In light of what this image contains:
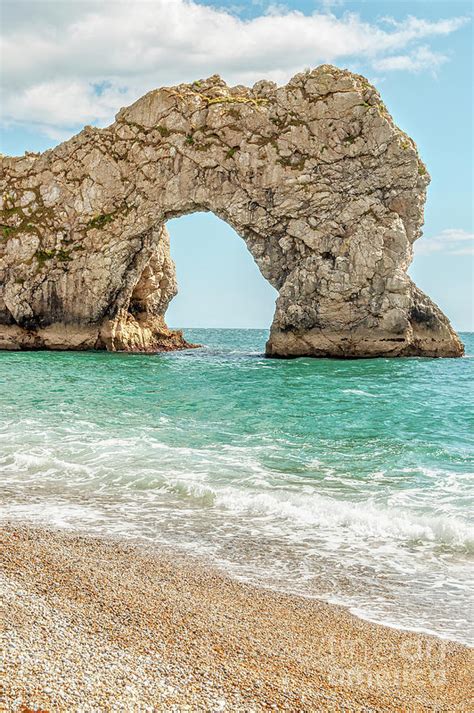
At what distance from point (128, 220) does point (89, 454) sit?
34048mm

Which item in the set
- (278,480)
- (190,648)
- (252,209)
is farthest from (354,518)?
(252,209)

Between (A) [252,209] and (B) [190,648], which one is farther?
(A) [252,209]

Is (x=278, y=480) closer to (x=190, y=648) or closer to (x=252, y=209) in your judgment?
(x=190, y=648)

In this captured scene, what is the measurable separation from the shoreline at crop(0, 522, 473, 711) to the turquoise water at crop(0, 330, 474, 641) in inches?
28.8

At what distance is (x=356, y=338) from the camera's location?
42.4 m

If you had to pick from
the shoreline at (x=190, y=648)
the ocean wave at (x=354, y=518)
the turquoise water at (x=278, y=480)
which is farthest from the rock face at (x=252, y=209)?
the shoreline at (x=190, y=648)

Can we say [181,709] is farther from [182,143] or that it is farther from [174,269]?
[174,269]

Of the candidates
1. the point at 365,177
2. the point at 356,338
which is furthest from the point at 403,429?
the point at 365,177

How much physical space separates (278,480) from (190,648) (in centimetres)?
721

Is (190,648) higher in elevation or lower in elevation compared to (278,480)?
higher

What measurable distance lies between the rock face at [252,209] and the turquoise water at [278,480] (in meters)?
17.3

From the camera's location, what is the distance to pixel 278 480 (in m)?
12.3

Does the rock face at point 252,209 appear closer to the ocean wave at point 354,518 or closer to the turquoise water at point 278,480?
the turquoise water at point 278,480

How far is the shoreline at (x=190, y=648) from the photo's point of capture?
14.4ft
